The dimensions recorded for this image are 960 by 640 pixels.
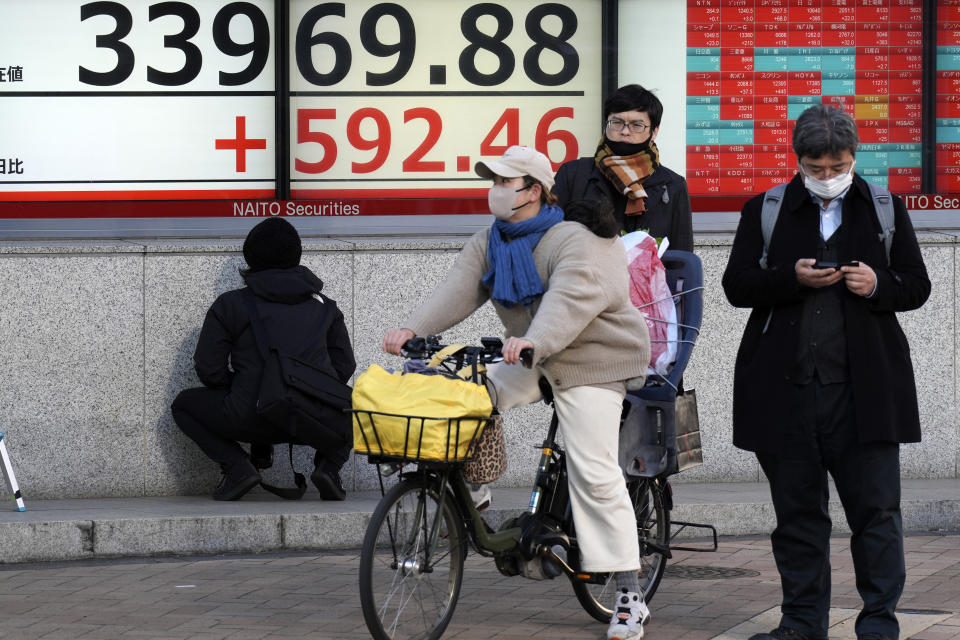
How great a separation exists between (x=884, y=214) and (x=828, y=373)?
1.86 feet

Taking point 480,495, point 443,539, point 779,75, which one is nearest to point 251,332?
point 480,495

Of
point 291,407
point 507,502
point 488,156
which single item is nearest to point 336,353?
point 291,407

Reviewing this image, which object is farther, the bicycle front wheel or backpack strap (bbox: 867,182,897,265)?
backpack strap (bbox: 867,182,897,265)

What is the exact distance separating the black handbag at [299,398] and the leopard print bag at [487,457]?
2.45m

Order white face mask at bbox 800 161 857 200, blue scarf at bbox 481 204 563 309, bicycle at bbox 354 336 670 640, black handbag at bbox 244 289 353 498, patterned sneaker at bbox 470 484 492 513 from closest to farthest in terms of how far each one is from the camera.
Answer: bicycle at bbox 354 336 670 640, white face mask at bbox 800 161 857 200, blue scarf at bbox 481 204 563 309, patterned sneaker at bbox 470 484 492 513, black handbag at bbox 244 289 353 498

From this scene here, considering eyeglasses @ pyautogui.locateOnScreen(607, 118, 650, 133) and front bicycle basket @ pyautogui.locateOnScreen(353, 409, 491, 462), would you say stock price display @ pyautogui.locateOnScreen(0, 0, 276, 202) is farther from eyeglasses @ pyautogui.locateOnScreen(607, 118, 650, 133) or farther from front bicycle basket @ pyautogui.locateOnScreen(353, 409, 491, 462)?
front bicycle basket @ pyautogui.locateOnScreen(353, 409, 491, 462)

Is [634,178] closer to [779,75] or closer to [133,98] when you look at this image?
[779,75]

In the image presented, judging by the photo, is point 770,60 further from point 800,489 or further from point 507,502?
point 800,489

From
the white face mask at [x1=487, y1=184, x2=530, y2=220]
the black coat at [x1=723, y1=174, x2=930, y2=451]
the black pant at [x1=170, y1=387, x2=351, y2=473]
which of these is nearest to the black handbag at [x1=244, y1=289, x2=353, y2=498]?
the black pant at [x1=170, y1=387, x2=351, y2=473]

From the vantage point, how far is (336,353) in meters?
8.01

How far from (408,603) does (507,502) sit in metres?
2.90

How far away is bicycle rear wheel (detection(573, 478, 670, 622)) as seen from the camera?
578cm

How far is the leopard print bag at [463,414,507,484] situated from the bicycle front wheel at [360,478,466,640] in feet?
0.40

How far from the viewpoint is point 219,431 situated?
793 cm
